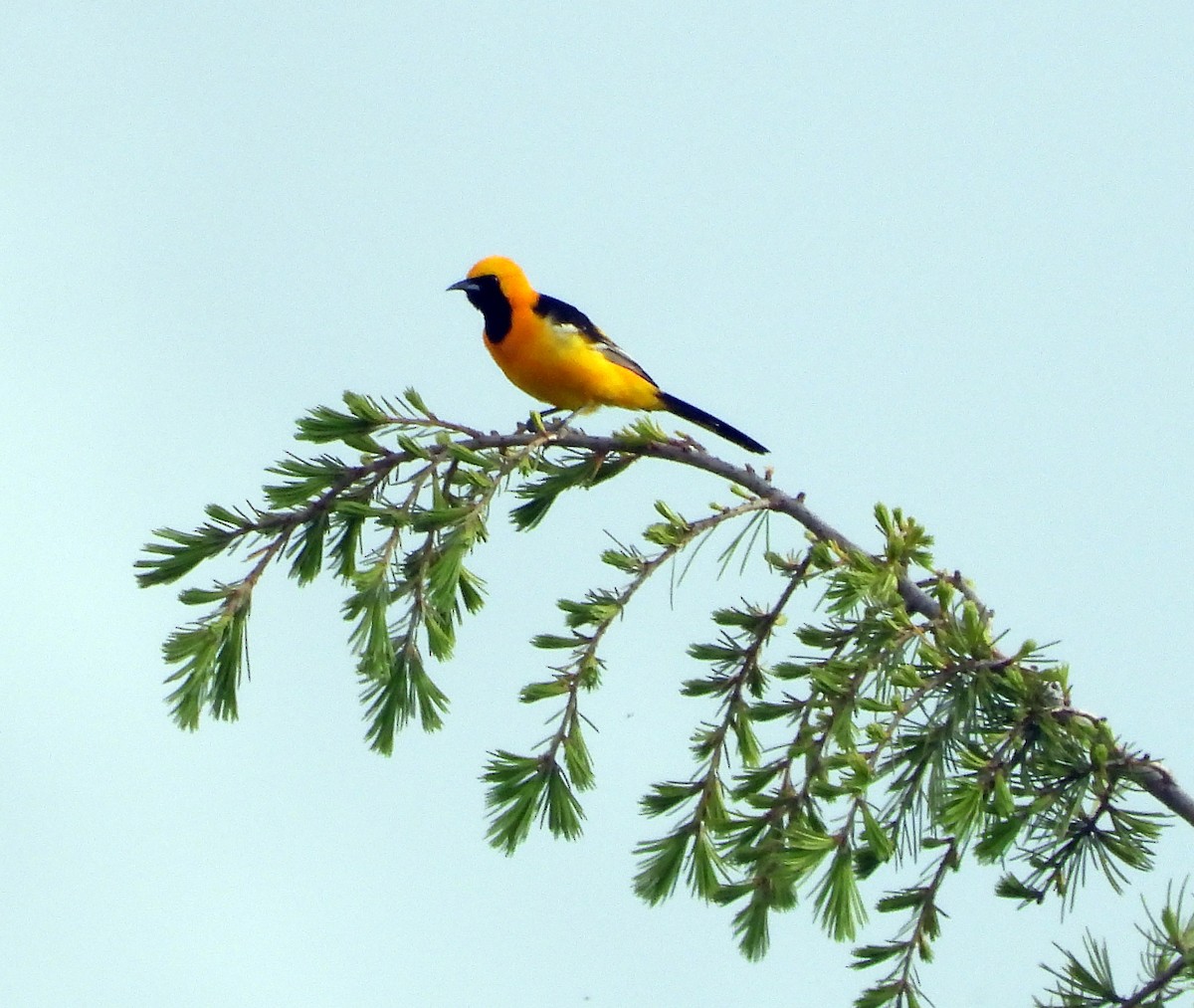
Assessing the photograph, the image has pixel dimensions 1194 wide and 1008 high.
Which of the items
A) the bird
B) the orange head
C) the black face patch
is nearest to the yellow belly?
the bird

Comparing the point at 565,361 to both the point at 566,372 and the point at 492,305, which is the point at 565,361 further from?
the point at 492,305

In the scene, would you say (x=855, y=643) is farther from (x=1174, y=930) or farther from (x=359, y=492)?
(x=359, y=492)

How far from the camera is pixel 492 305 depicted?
6.41m

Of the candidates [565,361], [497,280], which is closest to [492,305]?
[497,280]

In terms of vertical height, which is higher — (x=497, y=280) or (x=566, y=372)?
(x=497, y=280)

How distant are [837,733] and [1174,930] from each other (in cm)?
75

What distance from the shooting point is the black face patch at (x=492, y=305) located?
6129 millimetres

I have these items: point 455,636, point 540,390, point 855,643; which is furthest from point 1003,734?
point 540,390

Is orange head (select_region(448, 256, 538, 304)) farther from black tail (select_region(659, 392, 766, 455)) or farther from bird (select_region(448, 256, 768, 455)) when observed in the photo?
black tail (select_region(659, 392, 766, 455))

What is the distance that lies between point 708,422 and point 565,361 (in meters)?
0.78

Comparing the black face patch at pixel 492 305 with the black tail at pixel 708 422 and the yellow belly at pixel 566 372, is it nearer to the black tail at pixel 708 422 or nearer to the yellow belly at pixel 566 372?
the yellow belly at pixel 566 372

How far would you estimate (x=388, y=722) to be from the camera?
352 cm

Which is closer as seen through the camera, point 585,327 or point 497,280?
point 585,327

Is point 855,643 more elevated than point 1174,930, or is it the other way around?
point 855,643
